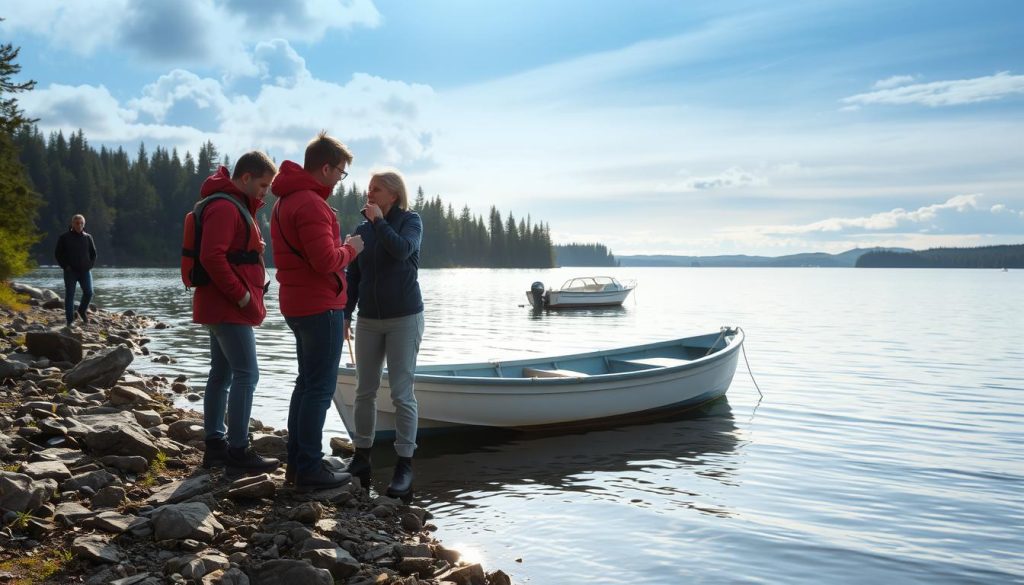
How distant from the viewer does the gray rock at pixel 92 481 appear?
536cm

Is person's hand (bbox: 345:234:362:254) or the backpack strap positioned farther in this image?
person's hand (bbox: 345:234:362:254)

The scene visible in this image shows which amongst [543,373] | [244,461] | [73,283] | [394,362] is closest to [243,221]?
[394,362]

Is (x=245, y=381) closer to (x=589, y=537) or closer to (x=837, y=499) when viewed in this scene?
(x=589, y=537)

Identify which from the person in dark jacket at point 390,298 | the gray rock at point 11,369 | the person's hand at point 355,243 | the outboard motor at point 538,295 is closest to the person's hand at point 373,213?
the person in dark jacket at point 390,298

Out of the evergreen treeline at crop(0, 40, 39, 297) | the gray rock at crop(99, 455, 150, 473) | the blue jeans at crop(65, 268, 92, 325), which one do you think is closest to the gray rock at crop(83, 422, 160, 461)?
the gray rock at crop(99, 455, 150, 473)

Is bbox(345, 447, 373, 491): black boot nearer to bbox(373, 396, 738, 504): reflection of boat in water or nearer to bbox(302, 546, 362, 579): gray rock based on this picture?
bbox(373, 396, 738, 504): reflection of boat in water

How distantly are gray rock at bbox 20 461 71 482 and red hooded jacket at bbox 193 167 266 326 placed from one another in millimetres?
1474

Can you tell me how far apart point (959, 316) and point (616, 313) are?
63.9 ft

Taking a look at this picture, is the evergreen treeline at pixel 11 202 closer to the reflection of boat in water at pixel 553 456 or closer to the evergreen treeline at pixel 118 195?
the reflection of boat in water at pixel 553 456

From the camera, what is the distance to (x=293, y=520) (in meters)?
5.26

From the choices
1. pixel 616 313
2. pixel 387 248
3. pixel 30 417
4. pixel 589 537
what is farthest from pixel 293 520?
pixel 616 313

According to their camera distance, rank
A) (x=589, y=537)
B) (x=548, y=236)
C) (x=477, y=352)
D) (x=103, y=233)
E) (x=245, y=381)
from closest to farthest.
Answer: (x=245, y=381) → (x=589, y=537) → (x=477, y=352) → (x=103, y=233) → (x=548, y=236)

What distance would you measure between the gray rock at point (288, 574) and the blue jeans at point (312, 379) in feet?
4.20

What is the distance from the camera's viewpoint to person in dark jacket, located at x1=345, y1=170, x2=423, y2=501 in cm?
601
